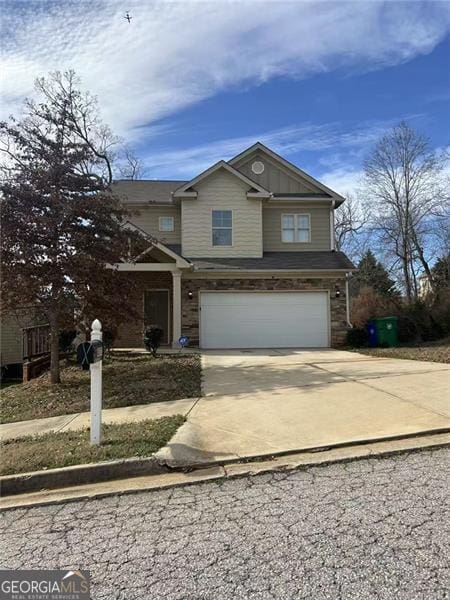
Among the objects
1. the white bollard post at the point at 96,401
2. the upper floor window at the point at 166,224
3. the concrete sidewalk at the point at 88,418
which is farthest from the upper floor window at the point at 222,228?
the white bollard post at the point at 96,401

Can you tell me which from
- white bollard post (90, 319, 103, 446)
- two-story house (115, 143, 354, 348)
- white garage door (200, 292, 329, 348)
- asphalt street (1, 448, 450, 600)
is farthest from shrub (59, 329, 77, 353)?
asphalt street (1, 448, 450, 600)

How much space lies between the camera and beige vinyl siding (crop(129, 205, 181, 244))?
56.5ft

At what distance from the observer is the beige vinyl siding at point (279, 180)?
1766 cm

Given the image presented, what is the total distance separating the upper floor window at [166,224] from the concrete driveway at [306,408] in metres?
8.88

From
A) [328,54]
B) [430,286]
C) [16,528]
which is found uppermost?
[328,54]

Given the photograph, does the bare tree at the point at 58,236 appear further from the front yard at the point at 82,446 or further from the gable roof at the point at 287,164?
the gable roof at the point at 287,164

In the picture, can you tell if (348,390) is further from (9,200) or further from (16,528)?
(9,200)

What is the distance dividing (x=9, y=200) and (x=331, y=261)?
11.6 metres

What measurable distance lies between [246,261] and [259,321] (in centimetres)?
233

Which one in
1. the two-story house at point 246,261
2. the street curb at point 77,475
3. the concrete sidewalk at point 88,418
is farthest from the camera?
the two-story house at point 246,261

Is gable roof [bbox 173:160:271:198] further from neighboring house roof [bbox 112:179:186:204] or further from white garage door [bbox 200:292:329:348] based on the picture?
white garage door [bbox 200:292:329:348]

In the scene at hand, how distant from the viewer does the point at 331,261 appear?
53.6 feet

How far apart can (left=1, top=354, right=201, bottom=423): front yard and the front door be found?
18.1 feet

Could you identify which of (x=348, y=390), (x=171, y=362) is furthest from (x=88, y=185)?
(x=348, y=390)
